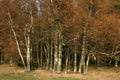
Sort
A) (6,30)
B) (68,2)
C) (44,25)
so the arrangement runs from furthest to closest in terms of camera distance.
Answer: (6,30) → (44,25) → (68,2)

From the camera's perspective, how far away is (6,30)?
45.8 m

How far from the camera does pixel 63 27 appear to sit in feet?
122

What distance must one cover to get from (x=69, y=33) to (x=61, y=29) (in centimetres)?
177

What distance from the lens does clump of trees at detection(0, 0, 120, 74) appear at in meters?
36.3

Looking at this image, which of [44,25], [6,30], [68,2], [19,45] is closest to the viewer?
[68,2]

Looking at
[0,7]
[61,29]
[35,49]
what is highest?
[0,7]

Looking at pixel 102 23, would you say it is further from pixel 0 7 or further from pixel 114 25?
pixel 0 7

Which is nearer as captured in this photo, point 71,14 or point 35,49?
point 71,14

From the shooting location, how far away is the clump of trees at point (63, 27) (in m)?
36.3

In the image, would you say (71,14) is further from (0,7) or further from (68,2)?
(0,7)

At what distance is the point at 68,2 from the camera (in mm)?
36562

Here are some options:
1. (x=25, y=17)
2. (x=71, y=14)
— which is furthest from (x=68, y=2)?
(x=25, y=17)

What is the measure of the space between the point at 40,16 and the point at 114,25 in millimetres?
10543

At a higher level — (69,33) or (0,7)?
(0,7)
